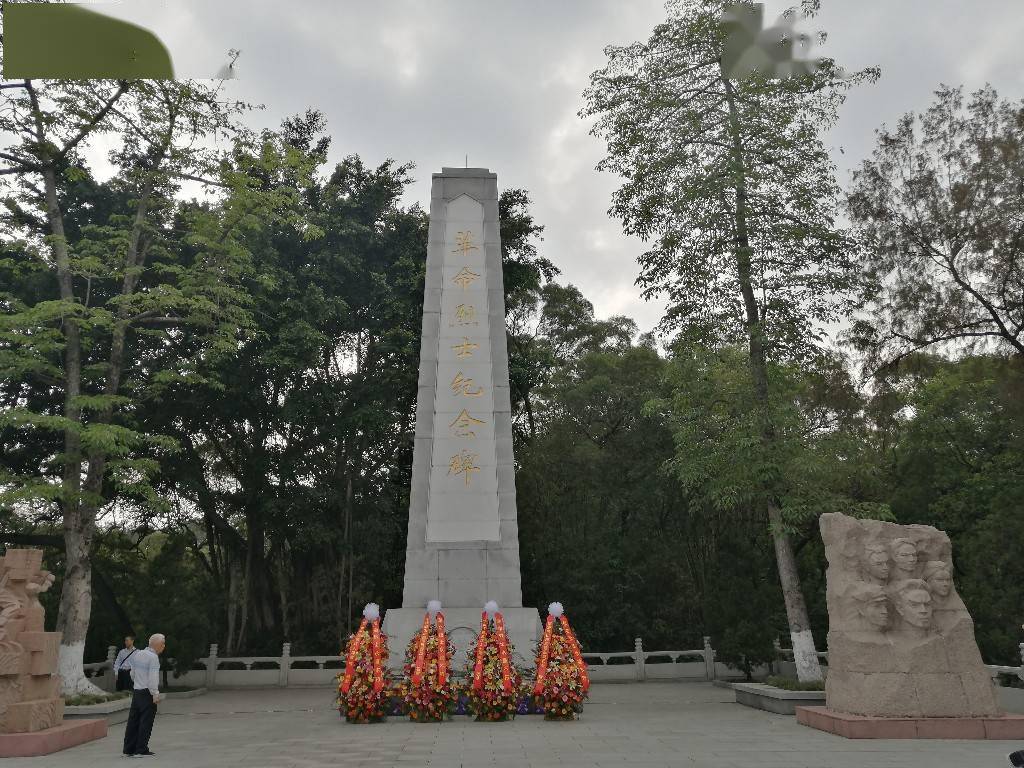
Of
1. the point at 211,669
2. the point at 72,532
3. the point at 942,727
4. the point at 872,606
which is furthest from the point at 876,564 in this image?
the point at 211,669

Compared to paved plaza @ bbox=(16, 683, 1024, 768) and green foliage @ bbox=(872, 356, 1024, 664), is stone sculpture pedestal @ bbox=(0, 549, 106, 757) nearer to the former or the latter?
paved plaza @ bbox=(16, 683, 1024, 768)

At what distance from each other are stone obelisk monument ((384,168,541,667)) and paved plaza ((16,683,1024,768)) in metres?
1.57

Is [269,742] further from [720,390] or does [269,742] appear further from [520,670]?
[720,390]

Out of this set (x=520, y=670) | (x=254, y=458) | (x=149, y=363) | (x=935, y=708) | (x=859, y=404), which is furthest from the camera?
(x=254, y=458)

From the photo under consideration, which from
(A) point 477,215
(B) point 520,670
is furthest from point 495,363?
(B) point 520,670

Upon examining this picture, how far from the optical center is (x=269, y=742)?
6.04m

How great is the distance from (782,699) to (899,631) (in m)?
2.19

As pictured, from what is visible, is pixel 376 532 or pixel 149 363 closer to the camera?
pixel 149 363

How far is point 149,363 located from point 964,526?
524 inches

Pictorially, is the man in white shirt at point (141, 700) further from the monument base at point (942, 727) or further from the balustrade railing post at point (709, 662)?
the balustrade railing post at point (709, 662)

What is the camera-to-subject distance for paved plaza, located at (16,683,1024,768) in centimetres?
482

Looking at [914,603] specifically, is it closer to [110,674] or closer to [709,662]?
[709,662]
